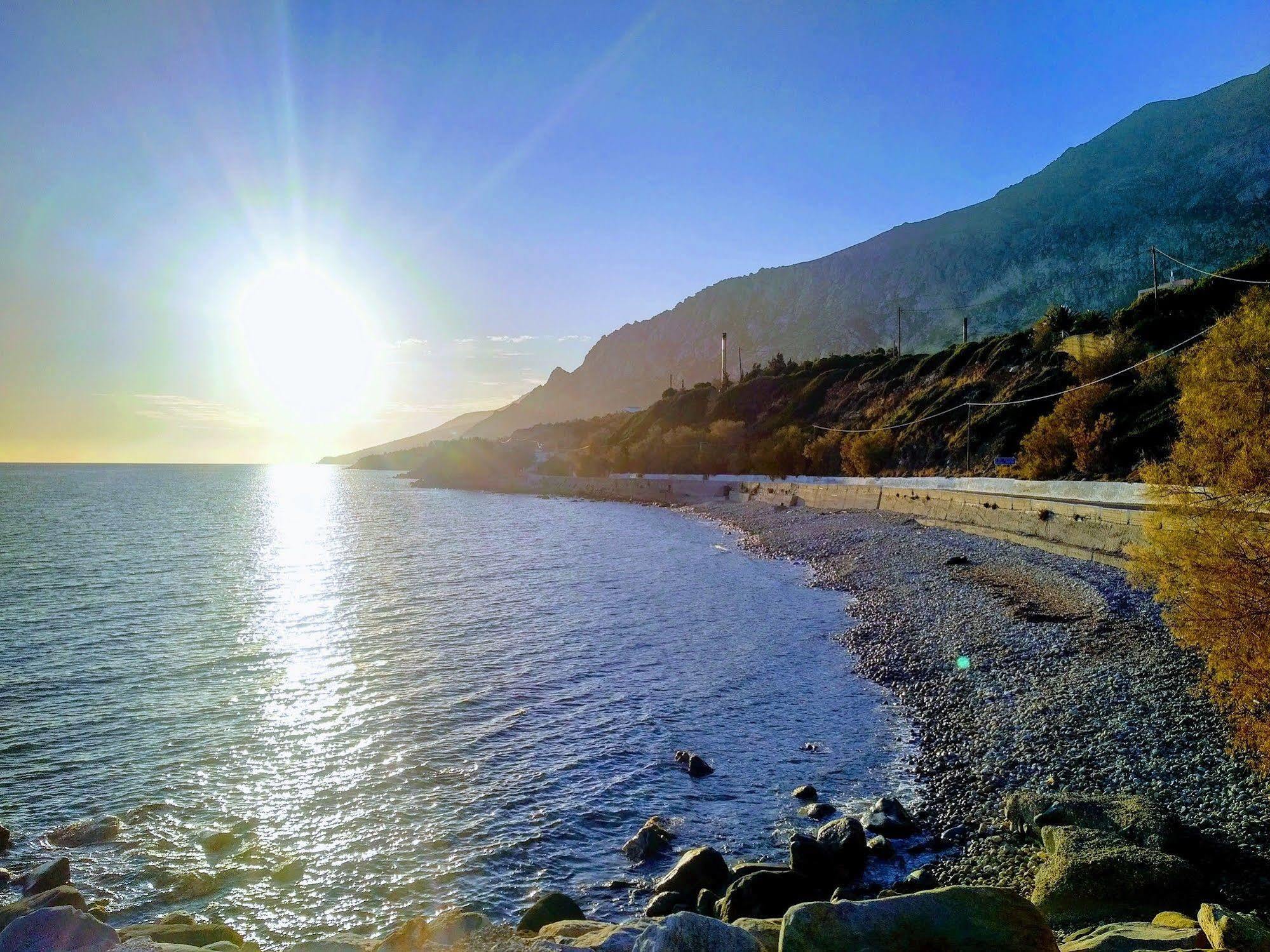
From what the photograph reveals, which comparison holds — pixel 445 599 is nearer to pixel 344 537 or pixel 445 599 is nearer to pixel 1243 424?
pixel 1243 424

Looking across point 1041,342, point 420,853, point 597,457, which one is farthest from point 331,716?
point 597,457

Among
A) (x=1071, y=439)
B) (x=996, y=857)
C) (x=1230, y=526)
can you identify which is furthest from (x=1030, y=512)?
(x=996, y=857)

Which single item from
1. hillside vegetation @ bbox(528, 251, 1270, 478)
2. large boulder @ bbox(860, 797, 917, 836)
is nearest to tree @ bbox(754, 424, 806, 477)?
hillside vegetation @ bbox(528, 251, 1270, 478)

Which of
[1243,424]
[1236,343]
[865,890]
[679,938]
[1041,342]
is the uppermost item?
[1041,342]

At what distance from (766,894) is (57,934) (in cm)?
771

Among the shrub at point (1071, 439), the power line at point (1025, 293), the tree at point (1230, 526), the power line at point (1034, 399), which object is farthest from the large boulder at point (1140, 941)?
the power line at point (1025, 293)

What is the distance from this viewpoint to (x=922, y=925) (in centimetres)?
589

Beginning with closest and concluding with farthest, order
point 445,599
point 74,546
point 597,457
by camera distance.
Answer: point 445,599 → point 74,546 → point 597,457

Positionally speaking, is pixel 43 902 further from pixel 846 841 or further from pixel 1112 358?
pixel 1112 358

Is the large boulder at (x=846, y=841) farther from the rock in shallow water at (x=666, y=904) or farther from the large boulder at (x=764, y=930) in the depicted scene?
the large boulder at (x=764, y=930)

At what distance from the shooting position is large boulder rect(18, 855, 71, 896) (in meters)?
9.55

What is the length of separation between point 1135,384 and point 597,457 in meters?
87.8

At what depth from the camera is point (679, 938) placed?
6109 mm

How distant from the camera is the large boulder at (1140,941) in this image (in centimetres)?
618
